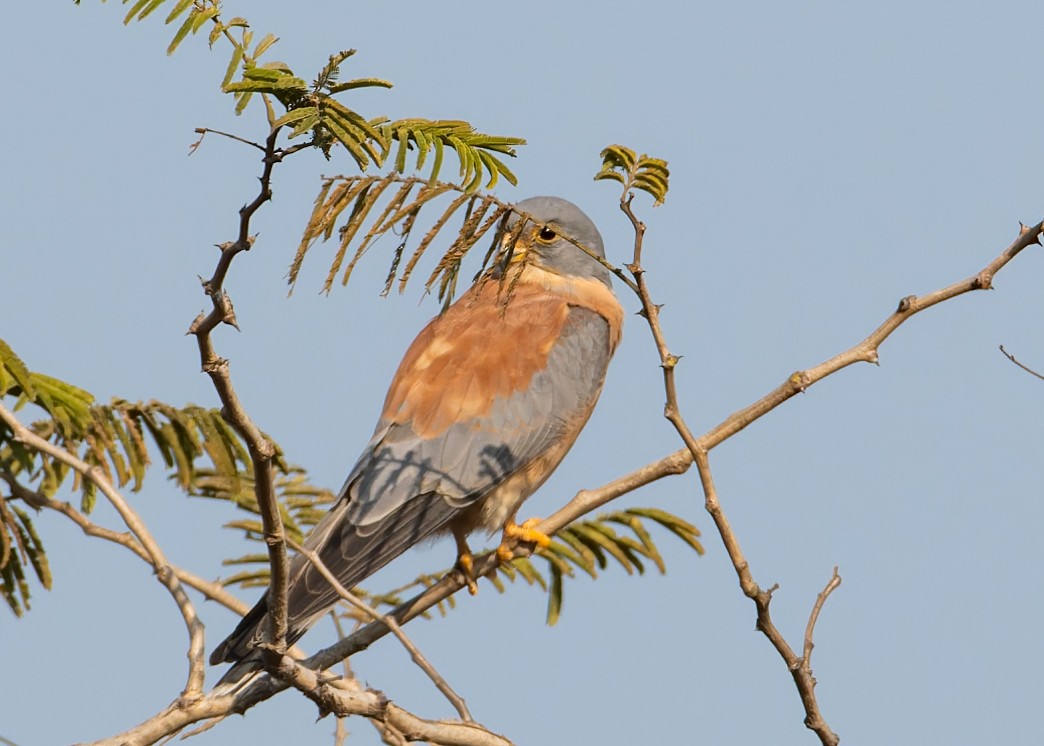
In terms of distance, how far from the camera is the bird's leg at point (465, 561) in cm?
486

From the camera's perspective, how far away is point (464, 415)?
16.5 ft

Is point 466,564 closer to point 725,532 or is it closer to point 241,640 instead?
point 241,640

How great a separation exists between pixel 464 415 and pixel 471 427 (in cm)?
6

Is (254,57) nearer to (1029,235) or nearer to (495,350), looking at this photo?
(1029,235)

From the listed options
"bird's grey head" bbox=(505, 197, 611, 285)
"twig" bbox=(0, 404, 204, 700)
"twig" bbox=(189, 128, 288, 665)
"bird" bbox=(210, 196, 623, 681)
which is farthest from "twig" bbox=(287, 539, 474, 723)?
"bird's grey head" bbox=(505, 197, 611, 285)

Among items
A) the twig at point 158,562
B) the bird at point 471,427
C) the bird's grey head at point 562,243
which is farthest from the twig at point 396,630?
the bird's grey head at point 562,243

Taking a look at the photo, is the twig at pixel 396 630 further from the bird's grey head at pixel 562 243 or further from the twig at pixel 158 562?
the bird's grey head at pixel 562 243

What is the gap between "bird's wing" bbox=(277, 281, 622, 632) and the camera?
457 centimetres

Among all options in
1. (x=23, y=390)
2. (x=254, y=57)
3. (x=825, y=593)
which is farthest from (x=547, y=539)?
(x=254, y=57)

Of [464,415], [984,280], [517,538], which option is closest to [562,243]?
[464,415]

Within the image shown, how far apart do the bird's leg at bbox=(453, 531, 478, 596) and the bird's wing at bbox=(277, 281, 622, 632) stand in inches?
7.9

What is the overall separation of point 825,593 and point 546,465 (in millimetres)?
1871

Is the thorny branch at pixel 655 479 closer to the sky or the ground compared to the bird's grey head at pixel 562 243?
closer to the ground

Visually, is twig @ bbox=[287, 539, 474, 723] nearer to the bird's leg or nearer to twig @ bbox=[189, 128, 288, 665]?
twig @ bbox=[189, 128, 288, 665]
